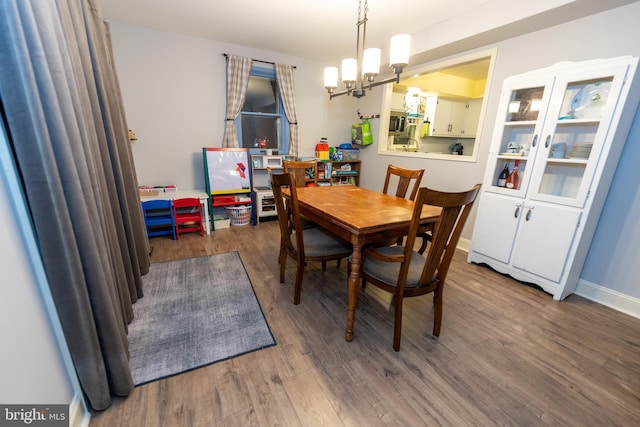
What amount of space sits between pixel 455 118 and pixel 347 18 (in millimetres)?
3553

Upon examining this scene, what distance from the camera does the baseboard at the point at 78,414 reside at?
1025mm

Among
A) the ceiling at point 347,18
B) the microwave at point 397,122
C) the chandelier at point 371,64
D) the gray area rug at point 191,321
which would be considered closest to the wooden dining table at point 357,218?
the gray area rug at point 191,321

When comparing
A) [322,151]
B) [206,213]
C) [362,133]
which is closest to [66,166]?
[206,213]

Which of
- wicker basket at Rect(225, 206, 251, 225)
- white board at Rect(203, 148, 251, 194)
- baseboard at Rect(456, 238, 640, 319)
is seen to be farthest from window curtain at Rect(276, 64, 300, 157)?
baseboard at Rect(456, 238, 640, 319)

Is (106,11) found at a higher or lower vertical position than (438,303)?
higher

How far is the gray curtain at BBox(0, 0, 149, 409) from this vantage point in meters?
0.82

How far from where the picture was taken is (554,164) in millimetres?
2230

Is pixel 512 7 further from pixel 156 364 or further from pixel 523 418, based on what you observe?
pixel 156 364

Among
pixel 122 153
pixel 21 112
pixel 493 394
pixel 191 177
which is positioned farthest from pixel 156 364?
pixel 191 177

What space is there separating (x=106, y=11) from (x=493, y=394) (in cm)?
464

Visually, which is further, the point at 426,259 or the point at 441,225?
the point at 426,259

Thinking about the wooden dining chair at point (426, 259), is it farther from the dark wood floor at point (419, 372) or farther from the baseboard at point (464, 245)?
the baseboard at point (464, 245)

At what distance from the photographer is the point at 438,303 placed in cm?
161

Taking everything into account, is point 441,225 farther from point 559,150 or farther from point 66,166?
point 559,150
